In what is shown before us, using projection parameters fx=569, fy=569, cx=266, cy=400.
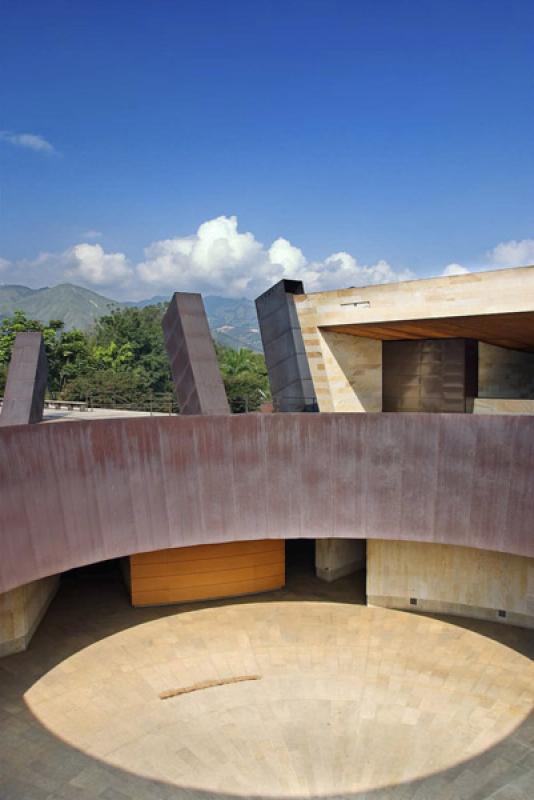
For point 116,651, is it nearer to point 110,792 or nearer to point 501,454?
point 110,792

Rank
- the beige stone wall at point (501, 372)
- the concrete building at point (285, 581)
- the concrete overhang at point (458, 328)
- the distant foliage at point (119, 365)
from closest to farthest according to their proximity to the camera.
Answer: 1. the concrete building at point (285, 581)
2. the concrete overhang at point (458, 328)
3. the beige stone wall at point (501, 372)
4. the distant foliage at point (119, 365)

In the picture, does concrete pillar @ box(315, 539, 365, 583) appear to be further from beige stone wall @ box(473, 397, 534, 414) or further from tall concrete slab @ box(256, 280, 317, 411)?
beige stone wall @ box(473, 397, 534, 414)

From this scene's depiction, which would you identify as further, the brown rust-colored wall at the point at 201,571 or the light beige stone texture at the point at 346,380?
the light beige stone texture at the point at 346,380

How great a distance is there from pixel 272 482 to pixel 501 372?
46.4ft

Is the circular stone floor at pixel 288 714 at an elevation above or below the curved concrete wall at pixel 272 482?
below

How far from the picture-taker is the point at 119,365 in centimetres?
5959

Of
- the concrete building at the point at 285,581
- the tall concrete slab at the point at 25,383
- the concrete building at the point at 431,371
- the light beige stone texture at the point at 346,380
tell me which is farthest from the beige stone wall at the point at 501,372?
the tall concrete slab at the point at 25,383

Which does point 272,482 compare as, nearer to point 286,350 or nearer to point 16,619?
point 286,350

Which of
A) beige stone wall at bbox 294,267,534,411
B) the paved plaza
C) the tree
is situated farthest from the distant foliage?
the paved plaza

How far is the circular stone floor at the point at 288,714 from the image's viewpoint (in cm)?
1032

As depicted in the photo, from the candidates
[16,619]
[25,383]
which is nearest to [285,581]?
[16,619]

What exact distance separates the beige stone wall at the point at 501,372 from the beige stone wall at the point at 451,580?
359 inches

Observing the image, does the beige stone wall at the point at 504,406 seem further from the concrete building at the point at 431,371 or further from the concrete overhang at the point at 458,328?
the concrete overhang at the point at 458,328

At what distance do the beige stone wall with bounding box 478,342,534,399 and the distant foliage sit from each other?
9789 millimetres
